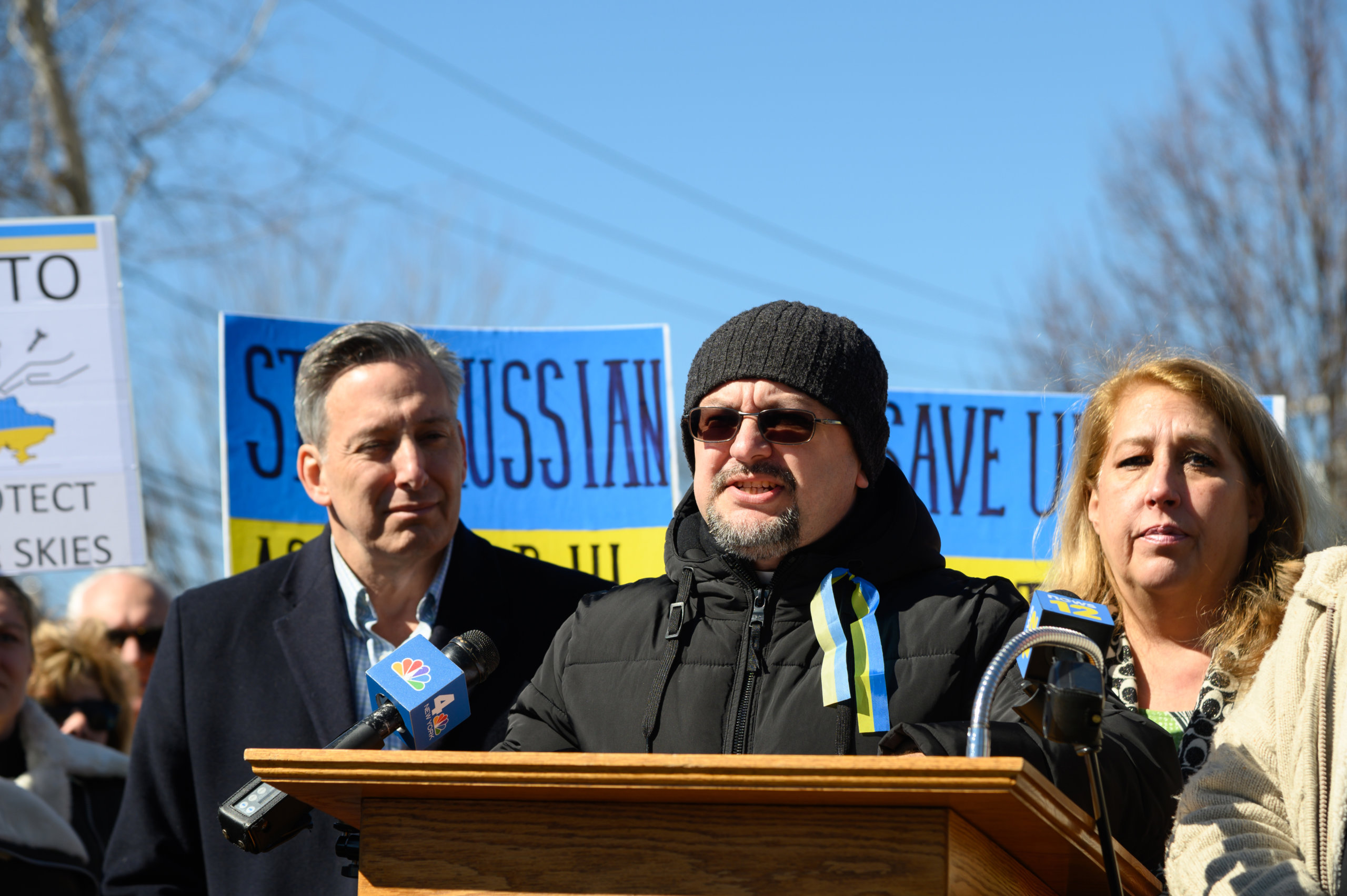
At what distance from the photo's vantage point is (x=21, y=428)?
16.9 ft

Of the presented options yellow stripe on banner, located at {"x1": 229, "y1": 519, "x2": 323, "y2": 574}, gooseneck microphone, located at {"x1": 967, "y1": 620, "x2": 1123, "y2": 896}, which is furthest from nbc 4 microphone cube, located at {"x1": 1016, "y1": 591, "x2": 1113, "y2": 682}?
yellow stripe on banner, located at {"x1": 229, "y1": 519, "x2": 323, "y2": 574}

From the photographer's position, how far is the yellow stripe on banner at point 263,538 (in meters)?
5.18

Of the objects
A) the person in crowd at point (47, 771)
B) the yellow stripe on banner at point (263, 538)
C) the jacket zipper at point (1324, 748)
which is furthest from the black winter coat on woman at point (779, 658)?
the yellow stripe on banner at point (263, 538)

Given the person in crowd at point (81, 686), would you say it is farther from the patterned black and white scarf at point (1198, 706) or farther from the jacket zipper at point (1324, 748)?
the jacket zipper at point (1324, 748)

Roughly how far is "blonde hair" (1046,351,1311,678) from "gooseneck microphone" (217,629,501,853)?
5.94 feet

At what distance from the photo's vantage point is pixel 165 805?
360 centimetres

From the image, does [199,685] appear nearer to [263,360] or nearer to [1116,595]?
[263,360]

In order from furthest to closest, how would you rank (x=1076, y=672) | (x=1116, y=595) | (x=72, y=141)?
(x=72, y=141) < (x=1116, y=595) < (x=1076, y=672)

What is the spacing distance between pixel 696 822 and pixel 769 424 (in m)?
1.00

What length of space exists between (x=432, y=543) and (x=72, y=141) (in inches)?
463

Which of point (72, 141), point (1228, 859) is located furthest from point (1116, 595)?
point (72, 141)

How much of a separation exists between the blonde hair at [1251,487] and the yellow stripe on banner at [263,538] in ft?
9.16

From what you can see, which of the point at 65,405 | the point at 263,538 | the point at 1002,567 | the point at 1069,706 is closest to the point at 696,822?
the point at 1069,706

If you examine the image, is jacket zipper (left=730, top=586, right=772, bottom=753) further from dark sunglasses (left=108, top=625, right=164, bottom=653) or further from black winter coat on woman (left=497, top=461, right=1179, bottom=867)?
dark sunglasses (left=108, top=625, right=164, bottom=653)
